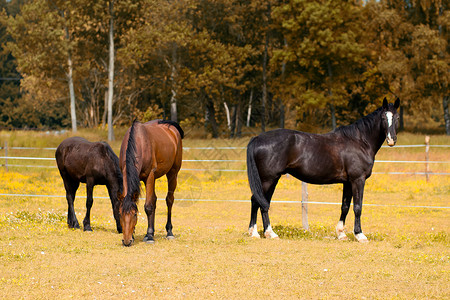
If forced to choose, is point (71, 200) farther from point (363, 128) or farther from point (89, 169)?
point (363, 128)

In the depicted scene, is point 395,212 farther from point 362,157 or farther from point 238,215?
point 362,157

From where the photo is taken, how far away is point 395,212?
45.1 feet

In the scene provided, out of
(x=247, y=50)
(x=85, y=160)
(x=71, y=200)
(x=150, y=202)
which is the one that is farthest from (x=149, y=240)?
Answer: (x=247, y=50)

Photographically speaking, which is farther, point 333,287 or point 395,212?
point 395,212

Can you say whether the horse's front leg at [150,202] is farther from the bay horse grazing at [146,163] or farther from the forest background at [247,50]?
the forest background at [247,50]

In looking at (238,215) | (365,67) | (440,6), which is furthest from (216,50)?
(238,215)

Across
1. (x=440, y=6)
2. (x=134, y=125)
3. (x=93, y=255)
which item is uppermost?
(x=440, y=6)

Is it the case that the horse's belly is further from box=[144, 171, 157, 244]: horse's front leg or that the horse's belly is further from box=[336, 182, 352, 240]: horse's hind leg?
box=[144, 171, 157, 244]: horse's front leg

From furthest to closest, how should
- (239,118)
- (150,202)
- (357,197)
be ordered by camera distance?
(239,118) < (357,197) < (150,202)

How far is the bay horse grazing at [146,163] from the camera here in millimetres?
7934

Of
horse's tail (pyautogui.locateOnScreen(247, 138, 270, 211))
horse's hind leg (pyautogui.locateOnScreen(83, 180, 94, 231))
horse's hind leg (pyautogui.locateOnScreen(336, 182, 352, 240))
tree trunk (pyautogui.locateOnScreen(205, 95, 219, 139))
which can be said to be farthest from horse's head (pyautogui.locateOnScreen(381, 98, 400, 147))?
tree trunk (pyautogui.locateOnScreen(205, 95, 219, 139))

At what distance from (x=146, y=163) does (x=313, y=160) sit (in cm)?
291

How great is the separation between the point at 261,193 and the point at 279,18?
107 feet

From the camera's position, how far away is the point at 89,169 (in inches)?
383
